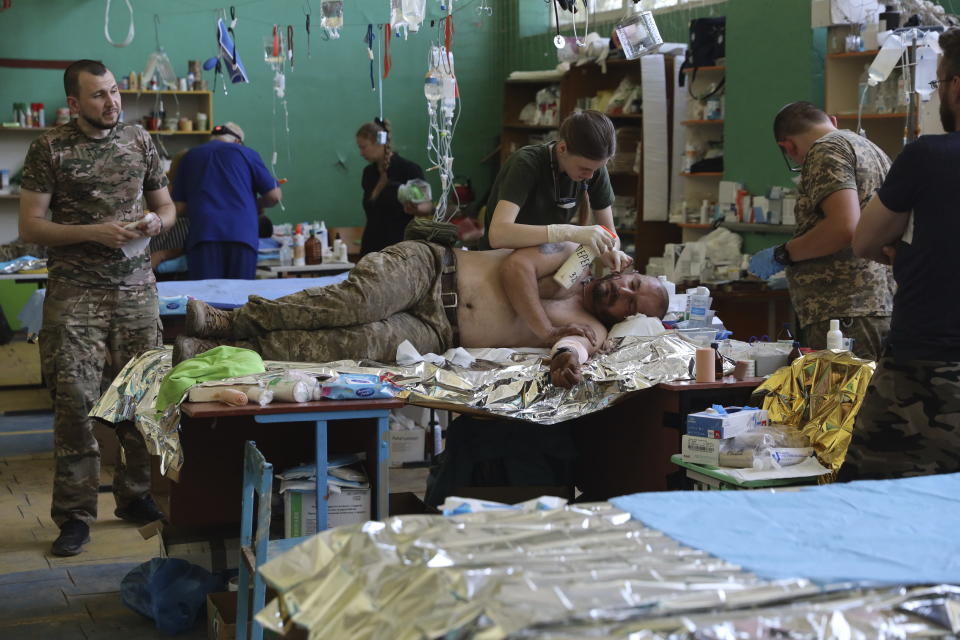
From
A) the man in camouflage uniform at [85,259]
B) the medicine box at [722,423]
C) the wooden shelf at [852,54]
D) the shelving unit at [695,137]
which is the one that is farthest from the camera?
the shelving unit at [695,137]

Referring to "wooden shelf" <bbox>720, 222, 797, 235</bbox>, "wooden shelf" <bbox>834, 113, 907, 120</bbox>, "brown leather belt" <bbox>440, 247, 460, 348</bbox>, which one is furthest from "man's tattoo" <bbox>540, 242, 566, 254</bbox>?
"wooden shelf" <bbox>720, 222, 797, 235</bbox>

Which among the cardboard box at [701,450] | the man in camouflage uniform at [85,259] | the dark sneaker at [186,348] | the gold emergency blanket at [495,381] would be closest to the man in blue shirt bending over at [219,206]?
the man in camouflage uniform at [85,259]

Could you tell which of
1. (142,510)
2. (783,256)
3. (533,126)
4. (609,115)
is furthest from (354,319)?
(533,126)

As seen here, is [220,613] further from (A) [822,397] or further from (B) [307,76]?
(B) [307,76]

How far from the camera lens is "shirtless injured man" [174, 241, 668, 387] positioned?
3.53m

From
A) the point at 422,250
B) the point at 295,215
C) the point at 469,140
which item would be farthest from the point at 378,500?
the point at 469,140

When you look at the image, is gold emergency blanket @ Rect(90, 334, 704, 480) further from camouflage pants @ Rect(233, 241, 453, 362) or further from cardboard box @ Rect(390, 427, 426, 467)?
cardboard box @ Rect(390, 427, 426, 467)

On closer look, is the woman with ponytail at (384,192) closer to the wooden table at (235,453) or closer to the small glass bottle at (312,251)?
the small glass bottle at (312,251)

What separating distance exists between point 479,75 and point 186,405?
7.63 m

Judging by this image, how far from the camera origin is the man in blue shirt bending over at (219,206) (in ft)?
20.0

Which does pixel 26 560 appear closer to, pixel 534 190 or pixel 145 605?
pixel 145 605

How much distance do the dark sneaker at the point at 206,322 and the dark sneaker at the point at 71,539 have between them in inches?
37.4

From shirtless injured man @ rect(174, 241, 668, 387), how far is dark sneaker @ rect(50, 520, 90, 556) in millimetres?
954

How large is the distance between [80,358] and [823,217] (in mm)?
2627
